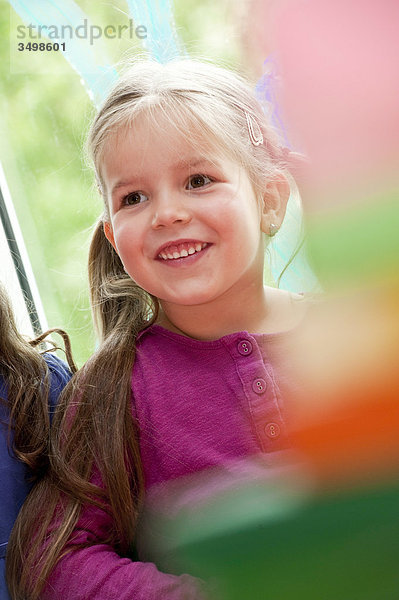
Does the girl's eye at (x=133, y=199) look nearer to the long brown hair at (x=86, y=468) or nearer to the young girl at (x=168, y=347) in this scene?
the young girl at (x=168, y=347)

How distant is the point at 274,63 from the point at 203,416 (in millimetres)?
400

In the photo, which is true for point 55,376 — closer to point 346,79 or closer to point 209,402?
point 209,402

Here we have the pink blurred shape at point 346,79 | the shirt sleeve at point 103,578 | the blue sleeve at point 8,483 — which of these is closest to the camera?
the pink blurred shape at point 346,79

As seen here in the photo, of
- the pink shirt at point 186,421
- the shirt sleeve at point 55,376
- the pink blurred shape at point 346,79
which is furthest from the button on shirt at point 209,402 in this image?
the pink blurred shape at point 346,79

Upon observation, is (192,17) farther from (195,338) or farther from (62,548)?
(62,548)

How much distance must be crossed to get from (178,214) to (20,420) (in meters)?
0.29

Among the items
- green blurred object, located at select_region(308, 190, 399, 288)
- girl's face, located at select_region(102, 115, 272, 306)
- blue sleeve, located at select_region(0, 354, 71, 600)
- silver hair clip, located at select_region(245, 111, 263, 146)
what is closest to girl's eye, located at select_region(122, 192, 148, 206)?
girl's face, located at select_region(102, 115, 272, 306)

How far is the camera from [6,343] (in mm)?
902

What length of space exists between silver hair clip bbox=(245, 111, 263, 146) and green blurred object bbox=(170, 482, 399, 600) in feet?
1.46

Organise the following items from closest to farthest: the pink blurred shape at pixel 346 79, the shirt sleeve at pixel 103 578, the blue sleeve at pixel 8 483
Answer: the pink blurred shape at pixel 346 79 → the shirt sleeve at pixel 103 578 → the blue sleeve at pixel 8 483

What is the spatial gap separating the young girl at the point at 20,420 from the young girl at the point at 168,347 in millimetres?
37

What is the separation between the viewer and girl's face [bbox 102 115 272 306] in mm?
759

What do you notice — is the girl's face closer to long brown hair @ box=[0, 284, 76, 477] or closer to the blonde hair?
the blonde hair

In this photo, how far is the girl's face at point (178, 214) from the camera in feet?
2.49
